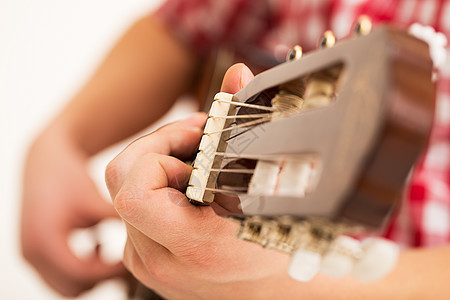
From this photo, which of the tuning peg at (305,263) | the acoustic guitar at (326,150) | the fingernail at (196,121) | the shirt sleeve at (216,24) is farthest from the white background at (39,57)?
the tuning peg at (305,263)

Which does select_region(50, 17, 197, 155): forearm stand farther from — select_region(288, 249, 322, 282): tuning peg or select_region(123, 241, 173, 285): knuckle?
select_region(288, 249, 322, 282): tuning peg

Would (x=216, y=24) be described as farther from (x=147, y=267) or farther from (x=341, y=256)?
(x=341, y=256)

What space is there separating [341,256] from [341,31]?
0.66 metres

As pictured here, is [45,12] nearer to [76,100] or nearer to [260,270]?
[76,100]

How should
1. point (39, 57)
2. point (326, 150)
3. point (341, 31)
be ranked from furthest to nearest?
point (39, 57) → point (341, 31) → point (326, 150)

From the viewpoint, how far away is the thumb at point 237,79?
1.33ft

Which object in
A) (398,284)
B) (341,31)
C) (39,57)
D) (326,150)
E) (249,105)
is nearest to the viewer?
(326,150)

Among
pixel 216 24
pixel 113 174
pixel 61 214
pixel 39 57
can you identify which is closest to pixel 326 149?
pixel 113 174

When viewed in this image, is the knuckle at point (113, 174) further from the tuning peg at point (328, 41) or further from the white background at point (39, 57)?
the white background at point (39, 57)

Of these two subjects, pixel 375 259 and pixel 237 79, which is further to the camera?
pixel 237 79

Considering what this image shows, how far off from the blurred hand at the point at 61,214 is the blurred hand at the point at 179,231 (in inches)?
19.6

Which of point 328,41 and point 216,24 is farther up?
point 216,24

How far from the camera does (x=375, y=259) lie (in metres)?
0.29

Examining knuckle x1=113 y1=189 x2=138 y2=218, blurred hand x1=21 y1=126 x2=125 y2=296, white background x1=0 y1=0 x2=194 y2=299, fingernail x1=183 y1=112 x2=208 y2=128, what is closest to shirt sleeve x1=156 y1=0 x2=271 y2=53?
white background x1=0 y1=0 x2=194 y2=299
